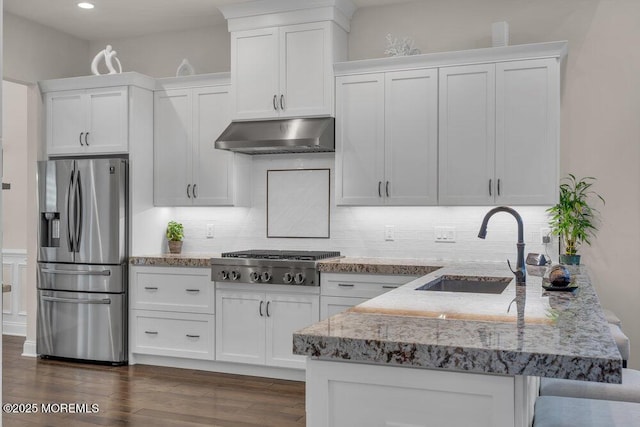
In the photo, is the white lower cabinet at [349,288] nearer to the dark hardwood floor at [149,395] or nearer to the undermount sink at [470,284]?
the dark hardwood floor at [149,395]

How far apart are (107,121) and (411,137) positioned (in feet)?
8.70

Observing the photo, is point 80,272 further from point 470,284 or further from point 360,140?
point 470,284

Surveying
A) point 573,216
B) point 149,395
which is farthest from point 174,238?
point 573,216

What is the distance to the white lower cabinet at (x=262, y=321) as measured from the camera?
4.58 meters

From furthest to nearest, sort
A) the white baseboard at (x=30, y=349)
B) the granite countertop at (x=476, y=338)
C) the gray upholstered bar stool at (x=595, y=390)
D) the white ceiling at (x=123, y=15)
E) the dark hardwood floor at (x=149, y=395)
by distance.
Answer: the white baseboard at (x=30, y=349), the white ceiling at (x=123, y=15), the dark hardwood floor at (x=149, y=395), the gray upholstered bar stool at (x=595, y=390), the granite countertop at (x=476, y=338)

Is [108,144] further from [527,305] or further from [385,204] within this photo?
[527,305]

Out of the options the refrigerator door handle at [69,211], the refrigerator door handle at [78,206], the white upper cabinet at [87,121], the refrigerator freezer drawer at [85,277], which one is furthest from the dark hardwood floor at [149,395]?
the white upper cabinet at [87,121]

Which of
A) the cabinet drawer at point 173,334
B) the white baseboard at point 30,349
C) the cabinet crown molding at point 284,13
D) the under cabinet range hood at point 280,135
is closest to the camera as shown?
the under cabinet range hood at point 280,135

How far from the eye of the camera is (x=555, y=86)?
4250mm

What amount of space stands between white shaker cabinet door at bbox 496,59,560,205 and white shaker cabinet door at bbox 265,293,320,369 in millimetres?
1615

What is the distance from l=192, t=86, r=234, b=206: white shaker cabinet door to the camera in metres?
5.15

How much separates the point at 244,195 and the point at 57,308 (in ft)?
6.24

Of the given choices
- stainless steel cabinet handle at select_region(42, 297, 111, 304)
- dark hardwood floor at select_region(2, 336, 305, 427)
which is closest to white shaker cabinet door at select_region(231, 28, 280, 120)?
A: stainless steel cabinet handle at select_region(42, 297, 111, 304)

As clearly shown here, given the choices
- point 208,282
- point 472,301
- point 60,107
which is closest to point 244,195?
point 208,282
